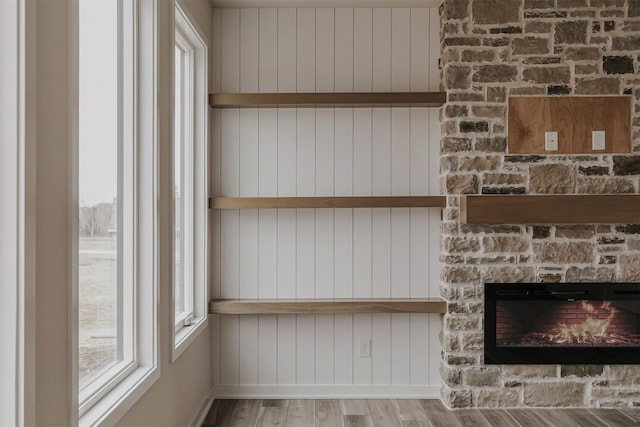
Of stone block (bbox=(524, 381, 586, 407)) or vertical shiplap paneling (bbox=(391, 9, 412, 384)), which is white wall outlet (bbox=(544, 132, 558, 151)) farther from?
stone block (bbox=(524, 381, 586, 407))

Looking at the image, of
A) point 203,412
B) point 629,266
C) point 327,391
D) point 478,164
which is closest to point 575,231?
point 629,266

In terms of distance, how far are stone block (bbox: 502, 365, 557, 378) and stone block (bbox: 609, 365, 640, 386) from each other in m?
0.37

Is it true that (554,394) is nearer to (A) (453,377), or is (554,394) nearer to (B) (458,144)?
(A) (453,377)

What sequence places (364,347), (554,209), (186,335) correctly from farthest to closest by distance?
(364,347) → (554,209) → (186,335)

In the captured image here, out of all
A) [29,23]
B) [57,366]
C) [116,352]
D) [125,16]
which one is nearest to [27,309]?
[57,366]

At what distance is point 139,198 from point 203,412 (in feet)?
5.26

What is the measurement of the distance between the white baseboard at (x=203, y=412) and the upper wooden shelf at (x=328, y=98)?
74.5 inches

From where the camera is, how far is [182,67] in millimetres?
3311

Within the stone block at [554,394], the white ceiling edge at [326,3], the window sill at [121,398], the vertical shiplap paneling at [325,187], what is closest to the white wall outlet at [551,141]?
the white ceiling edge at [326,3]

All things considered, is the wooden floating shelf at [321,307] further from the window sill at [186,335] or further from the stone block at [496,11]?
the stone block at [496,11]

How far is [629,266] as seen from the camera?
3.49 metres

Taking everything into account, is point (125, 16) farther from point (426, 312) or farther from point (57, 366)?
point (426, 312)

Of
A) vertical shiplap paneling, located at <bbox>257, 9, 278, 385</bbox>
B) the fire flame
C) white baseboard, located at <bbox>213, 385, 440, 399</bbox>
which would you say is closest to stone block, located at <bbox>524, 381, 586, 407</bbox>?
the fire flame

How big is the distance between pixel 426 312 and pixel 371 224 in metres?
0.68
